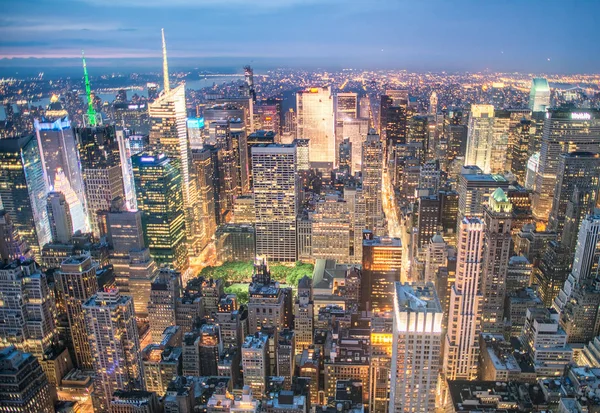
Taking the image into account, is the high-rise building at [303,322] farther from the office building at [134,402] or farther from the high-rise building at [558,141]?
the high-rise building at [558,141]

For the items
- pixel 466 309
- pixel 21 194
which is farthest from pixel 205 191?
pixel 466 309

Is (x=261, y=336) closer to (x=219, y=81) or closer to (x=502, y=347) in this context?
(x=502, y=347)

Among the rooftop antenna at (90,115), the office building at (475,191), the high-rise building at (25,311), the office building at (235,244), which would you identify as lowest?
the office building at (235,244)

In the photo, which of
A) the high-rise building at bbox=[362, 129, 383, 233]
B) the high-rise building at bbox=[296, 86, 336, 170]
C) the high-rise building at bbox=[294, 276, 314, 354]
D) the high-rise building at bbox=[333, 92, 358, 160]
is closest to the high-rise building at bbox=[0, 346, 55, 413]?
the high-rise building at bbox=[294, 276, 314, 354]

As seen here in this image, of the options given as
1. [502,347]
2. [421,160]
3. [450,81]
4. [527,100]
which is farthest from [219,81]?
[502,347]

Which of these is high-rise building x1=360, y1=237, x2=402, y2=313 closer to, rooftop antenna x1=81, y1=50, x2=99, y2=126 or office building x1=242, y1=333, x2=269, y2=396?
office building x1=242, y1=333, x2=269, y2=396

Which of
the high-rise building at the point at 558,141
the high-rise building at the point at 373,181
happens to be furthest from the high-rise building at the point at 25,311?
the high-rise building at the point at 558,141

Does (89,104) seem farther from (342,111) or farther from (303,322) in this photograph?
(342,111)
